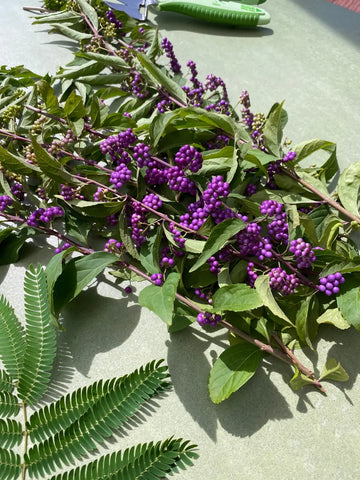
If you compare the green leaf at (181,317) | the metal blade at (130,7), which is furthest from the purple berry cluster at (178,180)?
the metal blade at (130,7)

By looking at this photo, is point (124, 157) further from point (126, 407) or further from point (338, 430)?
point (338, 430)

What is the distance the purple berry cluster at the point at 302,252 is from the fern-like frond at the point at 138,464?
0.34m

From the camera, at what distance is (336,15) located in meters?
1.66

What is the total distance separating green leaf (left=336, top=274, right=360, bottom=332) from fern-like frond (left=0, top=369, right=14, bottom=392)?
55 centimetres

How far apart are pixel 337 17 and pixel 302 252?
1.38m

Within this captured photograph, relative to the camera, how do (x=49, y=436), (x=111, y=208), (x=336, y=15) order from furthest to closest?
(x=336, y=15) < (x=111, y=208) < (x=49, y=436)

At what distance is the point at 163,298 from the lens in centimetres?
66

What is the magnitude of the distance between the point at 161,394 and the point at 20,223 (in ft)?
1.54

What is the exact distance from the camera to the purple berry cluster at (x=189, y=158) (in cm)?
77

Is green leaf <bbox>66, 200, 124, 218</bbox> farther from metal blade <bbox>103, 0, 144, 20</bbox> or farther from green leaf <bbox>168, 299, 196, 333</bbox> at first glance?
metal blade <bbox>103, 0, 144, 20</bbox>

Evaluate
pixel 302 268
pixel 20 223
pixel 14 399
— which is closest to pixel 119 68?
pixel 20 223

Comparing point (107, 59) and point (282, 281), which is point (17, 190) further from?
point (282, 281)

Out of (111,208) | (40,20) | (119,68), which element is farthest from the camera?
(40,20)

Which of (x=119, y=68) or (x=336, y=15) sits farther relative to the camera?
(x=336, y=15)
